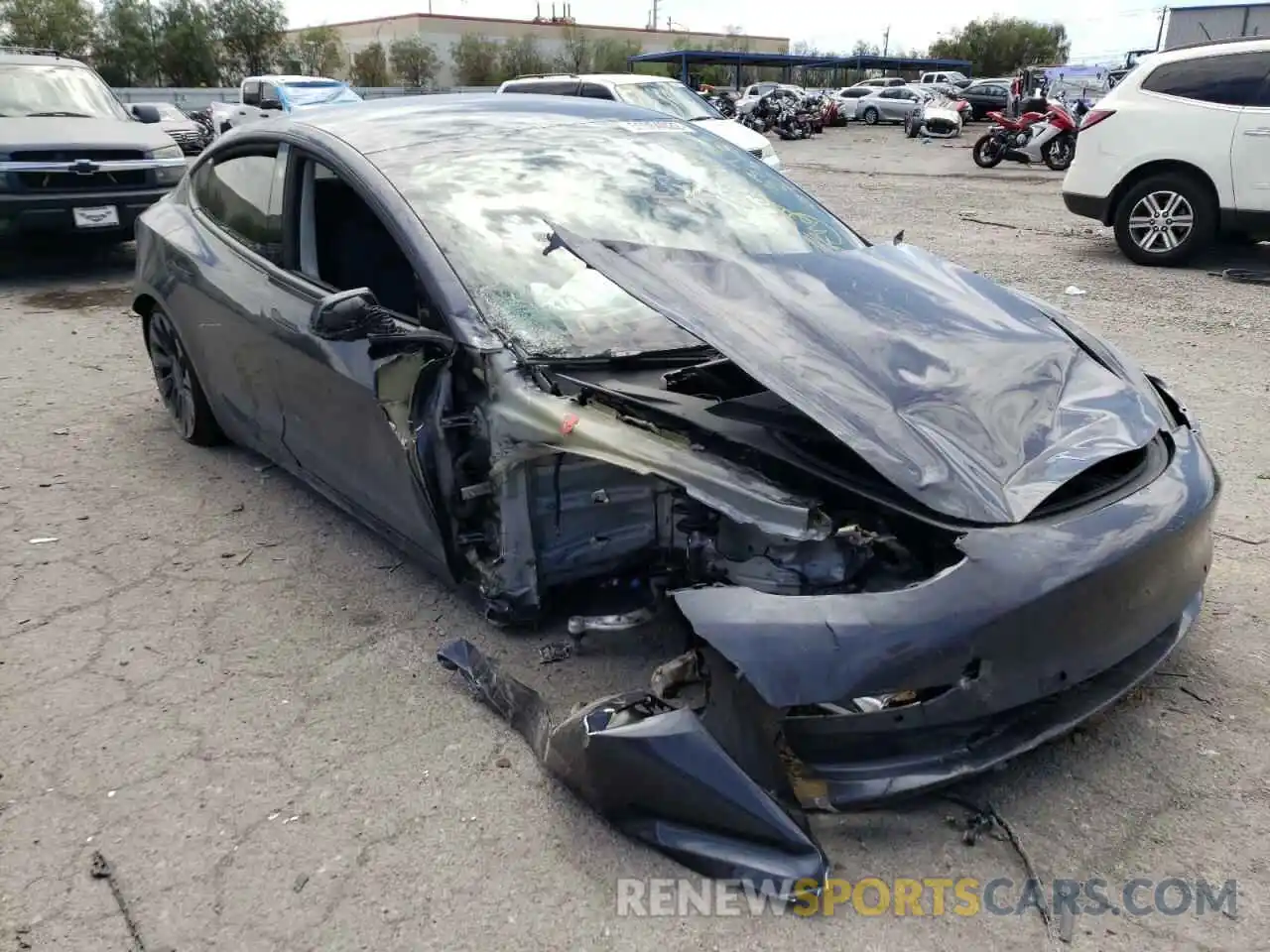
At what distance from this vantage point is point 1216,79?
26.7ft

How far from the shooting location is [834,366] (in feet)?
8.34

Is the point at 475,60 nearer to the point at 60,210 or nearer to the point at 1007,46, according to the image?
the point at 1007,46

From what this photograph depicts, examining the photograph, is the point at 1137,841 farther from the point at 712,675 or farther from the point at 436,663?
the point at 436,663

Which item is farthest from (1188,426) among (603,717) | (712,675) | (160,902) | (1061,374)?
(160,902)

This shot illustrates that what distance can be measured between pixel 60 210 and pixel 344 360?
21.7 feet

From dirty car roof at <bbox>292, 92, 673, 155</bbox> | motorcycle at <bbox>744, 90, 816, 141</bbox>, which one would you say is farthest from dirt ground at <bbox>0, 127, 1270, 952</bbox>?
motorcycle at <bbox>744, 90, 816, 141</bbox>

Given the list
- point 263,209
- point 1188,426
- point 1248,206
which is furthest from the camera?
point 1248,206

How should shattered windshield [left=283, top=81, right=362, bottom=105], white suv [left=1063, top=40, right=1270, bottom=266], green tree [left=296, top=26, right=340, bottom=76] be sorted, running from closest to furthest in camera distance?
white suv [left=1063, top=40, right=1270, bottom=266], shattered windshield [left=283, top=81, right=362, bottom=105], green tree [left=296, top=26, right=340, bottom=76]

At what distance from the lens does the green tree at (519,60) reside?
61.3m

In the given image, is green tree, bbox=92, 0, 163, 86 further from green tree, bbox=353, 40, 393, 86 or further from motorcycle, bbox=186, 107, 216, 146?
motorcycle, bbox=186, 107, 216, 146

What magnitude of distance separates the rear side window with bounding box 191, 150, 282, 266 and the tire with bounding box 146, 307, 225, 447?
601 millimetres

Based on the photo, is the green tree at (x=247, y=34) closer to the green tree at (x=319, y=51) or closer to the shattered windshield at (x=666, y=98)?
the green tree at (x=319, y=51)

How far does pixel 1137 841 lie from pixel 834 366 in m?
1.31

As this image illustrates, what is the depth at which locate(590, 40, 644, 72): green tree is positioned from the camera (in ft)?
209
